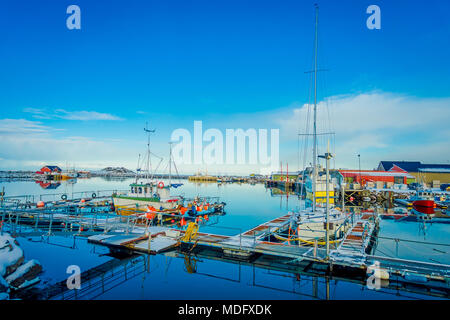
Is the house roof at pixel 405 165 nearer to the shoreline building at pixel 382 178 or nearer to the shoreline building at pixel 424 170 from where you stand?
the shoreline building at pixel 424 170

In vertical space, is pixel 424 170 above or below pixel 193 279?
above

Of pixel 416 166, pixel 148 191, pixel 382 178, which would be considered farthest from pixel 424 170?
pixel 148 191

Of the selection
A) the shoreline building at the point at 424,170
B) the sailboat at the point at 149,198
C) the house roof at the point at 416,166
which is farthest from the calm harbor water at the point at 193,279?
the house roof at the point at 416,166

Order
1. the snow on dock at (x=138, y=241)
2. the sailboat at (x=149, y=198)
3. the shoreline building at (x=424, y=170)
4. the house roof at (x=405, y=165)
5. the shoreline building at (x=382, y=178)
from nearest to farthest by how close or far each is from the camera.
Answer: the snow on dock at (x=138, y=241), the sailboat at (x=149, y=198), the shoreline building at (x=382, y=178), the shoreline building at (x=424, y=170), the house roof at (x=405, y=165)

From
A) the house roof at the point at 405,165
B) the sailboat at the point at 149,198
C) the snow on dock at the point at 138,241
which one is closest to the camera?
the snow on dock at the point at 138,241

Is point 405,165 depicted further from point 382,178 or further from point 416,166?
point 382,178

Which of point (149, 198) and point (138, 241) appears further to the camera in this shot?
point (149, 198)

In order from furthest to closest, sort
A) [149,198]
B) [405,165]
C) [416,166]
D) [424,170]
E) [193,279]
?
[405,165] → [416,166] → [424,170] → [149,198] → [193,279]

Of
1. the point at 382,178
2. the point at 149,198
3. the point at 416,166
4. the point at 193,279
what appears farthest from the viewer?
the point at 416,166

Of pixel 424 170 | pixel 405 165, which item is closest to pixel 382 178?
pixel 424 170

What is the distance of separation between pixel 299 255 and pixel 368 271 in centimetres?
361

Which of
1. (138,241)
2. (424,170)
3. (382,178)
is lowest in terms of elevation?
(138,241)

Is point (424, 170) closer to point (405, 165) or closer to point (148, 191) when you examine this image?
point (405, 165)
